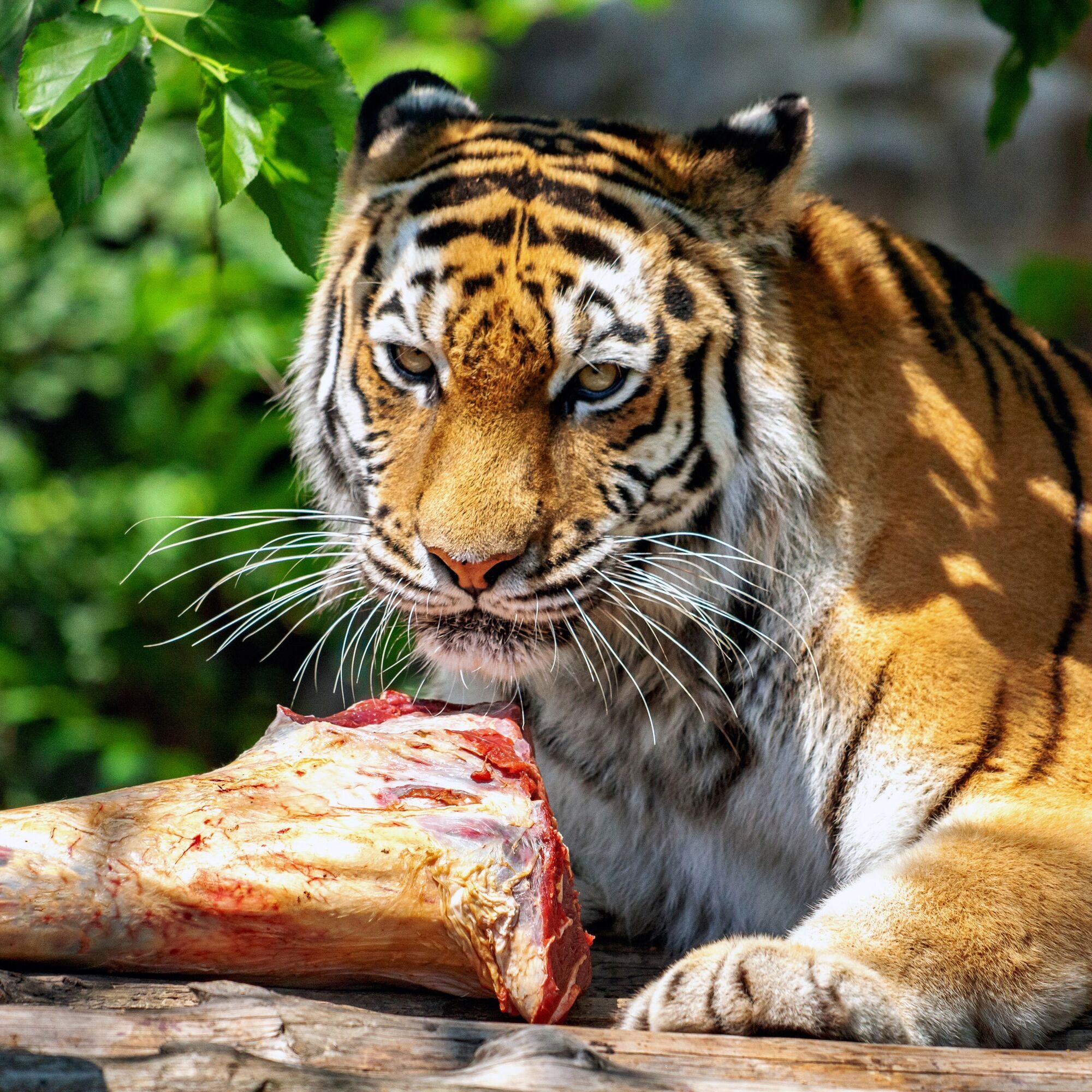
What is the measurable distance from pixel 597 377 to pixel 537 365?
91 millimetres

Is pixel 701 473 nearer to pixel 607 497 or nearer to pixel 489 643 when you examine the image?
pixel 607 497

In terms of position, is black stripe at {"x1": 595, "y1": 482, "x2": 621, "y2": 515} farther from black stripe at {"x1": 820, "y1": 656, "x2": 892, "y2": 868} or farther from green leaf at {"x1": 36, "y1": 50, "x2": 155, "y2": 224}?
green leaf at {"x1": 36, "y1": 50, "x2": 155, "y2": 224}

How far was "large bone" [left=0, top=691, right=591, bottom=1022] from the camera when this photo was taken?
1445 millimetres

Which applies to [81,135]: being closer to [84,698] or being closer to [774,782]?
[774,782]

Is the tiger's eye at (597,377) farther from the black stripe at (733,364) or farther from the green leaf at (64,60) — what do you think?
the green leaf at (64,60)

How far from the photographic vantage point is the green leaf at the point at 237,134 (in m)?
1.59

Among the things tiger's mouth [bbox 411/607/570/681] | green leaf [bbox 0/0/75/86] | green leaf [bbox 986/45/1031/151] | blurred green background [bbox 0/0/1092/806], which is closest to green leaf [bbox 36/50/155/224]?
green leaf [bbox 0/0/75/86]

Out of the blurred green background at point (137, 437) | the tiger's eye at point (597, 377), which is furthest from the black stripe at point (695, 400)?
the blurred green background at point (137, 437)

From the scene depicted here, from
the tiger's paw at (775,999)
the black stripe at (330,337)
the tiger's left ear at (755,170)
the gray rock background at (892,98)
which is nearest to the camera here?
the tiger's paw at (775,999)

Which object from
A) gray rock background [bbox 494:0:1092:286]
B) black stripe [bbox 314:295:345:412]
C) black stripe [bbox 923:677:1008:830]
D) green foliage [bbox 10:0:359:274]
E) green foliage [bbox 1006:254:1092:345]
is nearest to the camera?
green foliage [bbox 10:0:359:274]

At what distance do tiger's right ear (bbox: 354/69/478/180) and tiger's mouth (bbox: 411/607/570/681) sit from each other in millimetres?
760

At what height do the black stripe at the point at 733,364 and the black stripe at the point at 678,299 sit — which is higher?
the black stripe at the point at 678,299

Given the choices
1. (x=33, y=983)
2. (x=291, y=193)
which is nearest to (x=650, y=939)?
(x=33, y=983)

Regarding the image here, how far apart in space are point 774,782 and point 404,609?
1.97 feet
